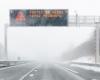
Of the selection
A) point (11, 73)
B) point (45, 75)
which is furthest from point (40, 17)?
point (45, 75)

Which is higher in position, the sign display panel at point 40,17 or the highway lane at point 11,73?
the sign display panel at point 40,17

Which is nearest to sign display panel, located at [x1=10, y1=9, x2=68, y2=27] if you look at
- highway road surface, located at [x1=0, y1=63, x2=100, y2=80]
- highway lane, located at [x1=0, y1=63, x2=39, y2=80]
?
highway lane, located at [x1=0, y1=63, x2=39, y2=80]

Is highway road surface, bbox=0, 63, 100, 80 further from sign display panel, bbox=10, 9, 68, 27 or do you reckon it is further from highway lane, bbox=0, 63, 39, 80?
sign display panel, bbox=10, 9, 68, 27

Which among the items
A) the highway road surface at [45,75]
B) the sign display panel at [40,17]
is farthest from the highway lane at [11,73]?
the sign display panel at [40,17]

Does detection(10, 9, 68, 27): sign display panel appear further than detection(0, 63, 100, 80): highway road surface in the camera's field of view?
Yes

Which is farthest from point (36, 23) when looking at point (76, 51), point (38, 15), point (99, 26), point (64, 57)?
point (64, 57)

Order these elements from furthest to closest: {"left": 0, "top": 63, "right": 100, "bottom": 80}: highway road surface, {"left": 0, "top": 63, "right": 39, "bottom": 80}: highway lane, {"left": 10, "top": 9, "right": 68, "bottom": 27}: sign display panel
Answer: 1. {"left": 10, "top": 9, "right": 68, "bottom": 27}: sign display panel
2. {"left": 0, "top": 63, "right": 39, "bottom": 80}: highway lane
3. {"left": 0, "top": 63, "right": 100, "bottom": 80}: highway road surface

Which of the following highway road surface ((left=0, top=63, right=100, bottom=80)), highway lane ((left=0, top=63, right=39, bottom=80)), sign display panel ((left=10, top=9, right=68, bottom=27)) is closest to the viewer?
highway road surface ((left=0, top=63, right=100, bottom=80))

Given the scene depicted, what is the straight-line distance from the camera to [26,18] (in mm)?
51688

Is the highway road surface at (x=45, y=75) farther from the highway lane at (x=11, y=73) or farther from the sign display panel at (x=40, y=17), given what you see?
the sign display panel at (x=40, y=17)

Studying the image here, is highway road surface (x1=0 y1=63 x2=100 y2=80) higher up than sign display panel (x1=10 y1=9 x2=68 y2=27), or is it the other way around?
sign display panel (x1=10 y1=9 x2=68 y2=27)

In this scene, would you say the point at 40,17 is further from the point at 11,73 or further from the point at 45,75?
the point at 45,75

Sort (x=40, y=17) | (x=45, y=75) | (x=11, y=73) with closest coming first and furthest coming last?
(x=45, y=75)
(x=11, y=73)
(x=40, y=17)

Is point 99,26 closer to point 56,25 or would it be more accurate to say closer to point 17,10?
point 56,25
